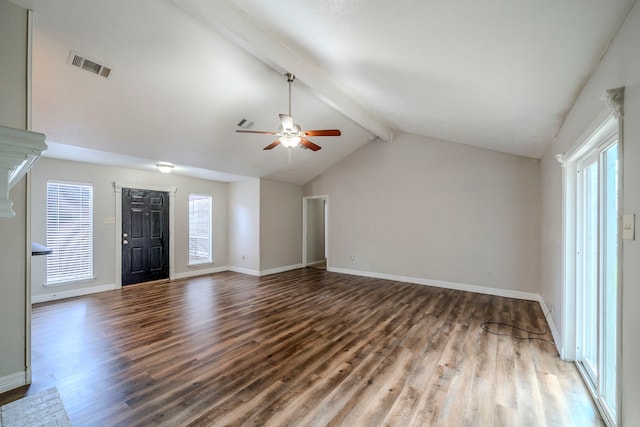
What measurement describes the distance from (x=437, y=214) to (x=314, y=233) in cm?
378

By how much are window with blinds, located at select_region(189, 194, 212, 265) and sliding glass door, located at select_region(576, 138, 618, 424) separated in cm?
699

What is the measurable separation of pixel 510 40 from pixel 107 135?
4.68 m

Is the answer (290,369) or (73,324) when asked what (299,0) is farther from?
(73,324)

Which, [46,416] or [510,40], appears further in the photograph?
[510,40]

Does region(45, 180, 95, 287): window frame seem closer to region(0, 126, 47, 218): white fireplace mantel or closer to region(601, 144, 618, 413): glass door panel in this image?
region(0, 126, 47, 218): white fireplace mantel

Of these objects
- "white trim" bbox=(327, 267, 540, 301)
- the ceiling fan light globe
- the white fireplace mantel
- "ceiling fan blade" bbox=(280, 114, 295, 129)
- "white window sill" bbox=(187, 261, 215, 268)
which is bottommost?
"white trim" bbox=(327, 267, 540, 301)

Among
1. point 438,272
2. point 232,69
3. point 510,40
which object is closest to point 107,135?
point 232,69

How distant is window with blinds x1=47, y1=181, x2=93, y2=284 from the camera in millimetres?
4777

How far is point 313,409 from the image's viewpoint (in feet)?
6.60

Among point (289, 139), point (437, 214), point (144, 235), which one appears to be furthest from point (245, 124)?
point (437, 214)

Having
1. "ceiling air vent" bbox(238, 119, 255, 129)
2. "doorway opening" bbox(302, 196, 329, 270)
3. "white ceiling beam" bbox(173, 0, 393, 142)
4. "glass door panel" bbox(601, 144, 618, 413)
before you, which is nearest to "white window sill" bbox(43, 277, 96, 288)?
"ceiling air vent" bbox(238, 119, 255, 129)

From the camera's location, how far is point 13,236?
7.38 ft

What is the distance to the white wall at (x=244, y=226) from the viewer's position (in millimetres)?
6781

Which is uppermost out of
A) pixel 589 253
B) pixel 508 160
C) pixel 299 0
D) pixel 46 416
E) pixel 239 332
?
pixel 299 0
